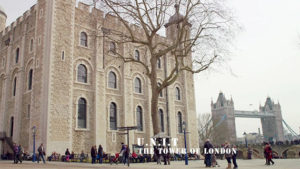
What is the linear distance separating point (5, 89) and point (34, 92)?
6.64 m

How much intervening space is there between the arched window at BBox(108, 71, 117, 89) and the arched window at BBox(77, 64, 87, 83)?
9.49ft

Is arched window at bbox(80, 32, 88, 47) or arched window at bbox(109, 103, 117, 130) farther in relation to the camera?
arched window at bbox(109, 103, 117, 130)

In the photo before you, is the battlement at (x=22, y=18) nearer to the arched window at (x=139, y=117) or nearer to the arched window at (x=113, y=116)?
the arched window at (x=113, y=116)

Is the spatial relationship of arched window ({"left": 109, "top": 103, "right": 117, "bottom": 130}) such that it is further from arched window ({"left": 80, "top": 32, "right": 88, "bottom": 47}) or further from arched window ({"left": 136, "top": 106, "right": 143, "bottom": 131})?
arched window ({"left": 80, "top": 32, "right": 88, "bottom": 47})

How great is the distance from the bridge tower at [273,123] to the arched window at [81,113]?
133819mm

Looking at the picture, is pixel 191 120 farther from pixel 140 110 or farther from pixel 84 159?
pixel 84 159

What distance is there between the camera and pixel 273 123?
15225 cm

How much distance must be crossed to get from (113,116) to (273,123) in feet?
463

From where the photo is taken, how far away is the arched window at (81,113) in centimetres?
2629

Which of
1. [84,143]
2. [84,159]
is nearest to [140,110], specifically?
[84,143]

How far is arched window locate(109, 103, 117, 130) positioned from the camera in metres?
29.0

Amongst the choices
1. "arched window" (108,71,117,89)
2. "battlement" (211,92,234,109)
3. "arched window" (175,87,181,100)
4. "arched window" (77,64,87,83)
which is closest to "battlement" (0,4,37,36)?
"arched window" (77,64,87,83)

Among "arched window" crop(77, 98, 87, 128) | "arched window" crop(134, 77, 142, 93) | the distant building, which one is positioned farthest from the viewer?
"arched window" crop(134, 77, 142, 93)

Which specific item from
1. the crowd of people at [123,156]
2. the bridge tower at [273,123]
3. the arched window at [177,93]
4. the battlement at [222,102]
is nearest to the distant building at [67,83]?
the crowd of people at [123,156]
